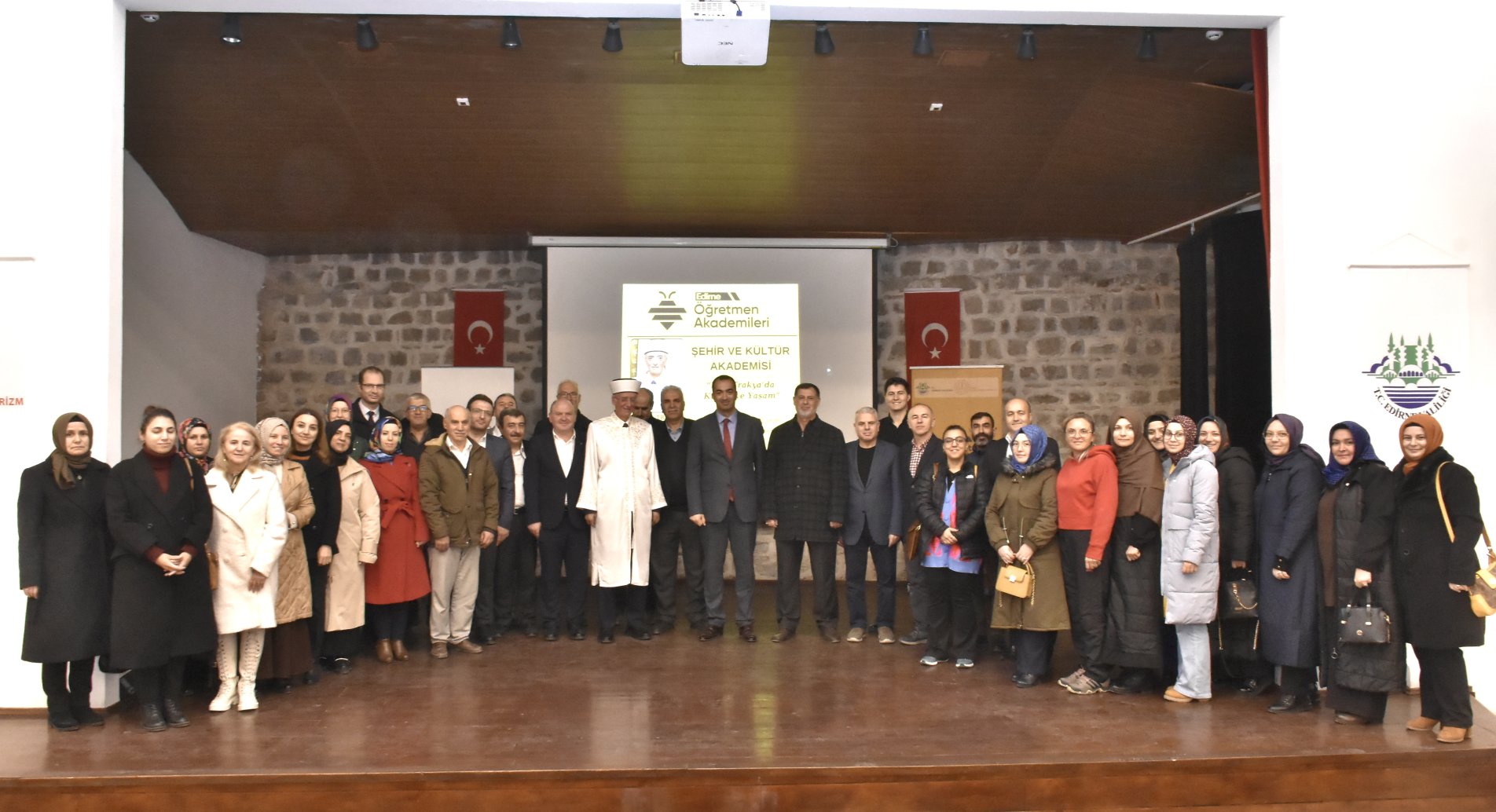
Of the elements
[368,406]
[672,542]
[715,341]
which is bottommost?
[672,542]

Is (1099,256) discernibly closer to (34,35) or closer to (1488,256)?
(1488,256)

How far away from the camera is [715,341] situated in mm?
7898

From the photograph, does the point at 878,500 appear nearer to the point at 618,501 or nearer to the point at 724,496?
the point at 724,496

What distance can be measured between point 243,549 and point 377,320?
4.38 m

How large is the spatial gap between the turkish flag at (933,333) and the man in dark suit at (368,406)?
165 inches

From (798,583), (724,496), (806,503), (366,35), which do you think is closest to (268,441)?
(366,35)

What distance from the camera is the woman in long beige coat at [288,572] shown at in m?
4.44

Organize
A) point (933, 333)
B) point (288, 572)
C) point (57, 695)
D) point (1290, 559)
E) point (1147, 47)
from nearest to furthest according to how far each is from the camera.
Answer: point (57, 695) < point (1290, 559) < point (288, 572) < point (1147, 47) < point (933, 333)

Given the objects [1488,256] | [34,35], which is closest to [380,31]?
[34,35]

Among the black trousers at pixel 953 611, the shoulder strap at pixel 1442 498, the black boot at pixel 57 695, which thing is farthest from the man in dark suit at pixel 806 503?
the black boot at pixel 57 695

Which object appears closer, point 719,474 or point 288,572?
point 288,572

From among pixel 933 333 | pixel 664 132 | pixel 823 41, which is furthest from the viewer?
pixel 933 333

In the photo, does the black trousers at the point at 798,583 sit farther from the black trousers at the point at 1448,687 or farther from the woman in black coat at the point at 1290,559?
the black trousers at the point at 1448,687

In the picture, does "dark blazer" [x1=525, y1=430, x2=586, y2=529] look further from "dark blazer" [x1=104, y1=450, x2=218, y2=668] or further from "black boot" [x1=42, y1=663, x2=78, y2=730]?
"black boot" [x1=42, y1=663, x2=78, y2=730]
